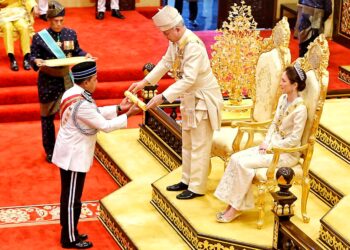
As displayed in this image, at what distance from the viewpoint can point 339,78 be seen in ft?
35.6

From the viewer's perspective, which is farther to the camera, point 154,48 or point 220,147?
point 154,48

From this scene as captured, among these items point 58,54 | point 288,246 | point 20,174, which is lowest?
point 20,174

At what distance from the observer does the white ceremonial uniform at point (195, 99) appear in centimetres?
680

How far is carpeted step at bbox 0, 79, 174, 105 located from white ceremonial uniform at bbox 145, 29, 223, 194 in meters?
3.06

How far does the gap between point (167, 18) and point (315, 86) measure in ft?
3.83

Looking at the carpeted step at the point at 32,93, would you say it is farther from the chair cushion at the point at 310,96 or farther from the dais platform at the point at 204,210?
the chair cushion at the point at 310,96

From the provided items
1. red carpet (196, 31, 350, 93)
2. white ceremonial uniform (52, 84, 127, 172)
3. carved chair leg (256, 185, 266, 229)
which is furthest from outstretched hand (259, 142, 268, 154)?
red carpet (196, 31, 350, 93)

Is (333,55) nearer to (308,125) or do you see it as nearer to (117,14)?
(117,14)

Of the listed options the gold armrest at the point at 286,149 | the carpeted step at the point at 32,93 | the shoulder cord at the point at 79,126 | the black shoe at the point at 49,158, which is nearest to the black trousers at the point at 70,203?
the shoulder cord at the point at 79,126

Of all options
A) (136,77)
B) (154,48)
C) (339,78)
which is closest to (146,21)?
(154,48)

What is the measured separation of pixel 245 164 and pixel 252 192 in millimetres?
217

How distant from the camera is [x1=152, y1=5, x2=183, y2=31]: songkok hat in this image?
6.68 meters

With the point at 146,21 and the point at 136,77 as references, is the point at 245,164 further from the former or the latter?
the point at 146,21

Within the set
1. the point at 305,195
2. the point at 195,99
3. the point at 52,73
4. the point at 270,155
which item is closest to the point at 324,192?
the point at 305,195
